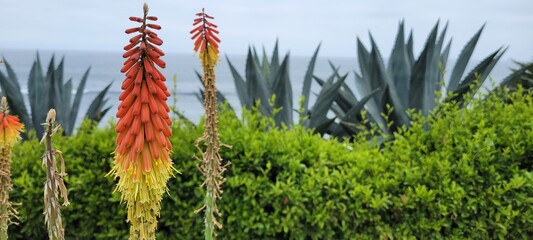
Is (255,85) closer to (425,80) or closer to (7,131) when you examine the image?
(425,80)

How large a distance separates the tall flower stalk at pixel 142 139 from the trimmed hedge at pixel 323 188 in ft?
7.42

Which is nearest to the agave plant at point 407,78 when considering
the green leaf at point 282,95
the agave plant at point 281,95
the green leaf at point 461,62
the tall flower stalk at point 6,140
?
the green leaf at point 461,62

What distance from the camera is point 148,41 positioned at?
4.83 ft

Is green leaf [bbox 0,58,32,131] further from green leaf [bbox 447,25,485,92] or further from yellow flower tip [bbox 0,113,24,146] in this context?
yellow flower tip [bbox 0,113,24,146]

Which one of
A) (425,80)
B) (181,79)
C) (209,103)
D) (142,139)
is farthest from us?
(181,79)

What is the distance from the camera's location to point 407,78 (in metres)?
6.26

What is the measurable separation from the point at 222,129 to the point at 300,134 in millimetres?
542

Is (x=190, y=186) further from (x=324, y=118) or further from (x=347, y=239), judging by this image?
(x=324, y=118)

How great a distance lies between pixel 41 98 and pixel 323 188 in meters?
4.35

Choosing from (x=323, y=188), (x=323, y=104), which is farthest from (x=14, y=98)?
(x=323, y=188)

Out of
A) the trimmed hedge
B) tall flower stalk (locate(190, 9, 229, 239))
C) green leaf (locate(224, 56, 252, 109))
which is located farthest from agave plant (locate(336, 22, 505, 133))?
tall flower stalk (locate(190, 9, 229, 239))

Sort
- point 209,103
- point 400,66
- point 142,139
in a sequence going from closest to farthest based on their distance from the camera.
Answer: point 142,139, point 209,103, point 400,66

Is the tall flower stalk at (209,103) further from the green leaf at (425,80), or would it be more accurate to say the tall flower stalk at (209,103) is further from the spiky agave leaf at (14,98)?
the spiky agave leaf at (14,98)

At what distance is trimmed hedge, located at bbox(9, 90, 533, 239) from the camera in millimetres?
3873
